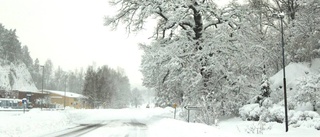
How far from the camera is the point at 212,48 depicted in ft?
77.7

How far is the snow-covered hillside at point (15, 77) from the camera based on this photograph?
97000mm

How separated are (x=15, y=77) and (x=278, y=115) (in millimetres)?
98646

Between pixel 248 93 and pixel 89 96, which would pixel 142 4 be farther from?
pixel 89 96

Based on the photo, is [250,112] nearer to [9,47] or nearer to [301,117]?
[301,117]

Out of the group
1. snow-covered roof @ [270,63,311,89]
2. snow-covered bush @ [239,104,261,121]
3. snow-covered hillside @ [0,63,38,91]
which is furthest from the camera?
snow-covered hillside @ [0,63,38,91]

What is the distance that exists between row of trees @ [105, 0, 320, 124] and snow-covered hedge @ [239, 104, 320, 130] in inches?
58.0

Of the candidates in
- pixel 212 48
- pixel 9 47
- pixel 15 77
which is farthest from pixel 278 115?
pixel 9 47

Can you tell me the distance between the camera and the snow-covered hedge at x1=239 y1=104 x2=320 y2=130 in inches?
707

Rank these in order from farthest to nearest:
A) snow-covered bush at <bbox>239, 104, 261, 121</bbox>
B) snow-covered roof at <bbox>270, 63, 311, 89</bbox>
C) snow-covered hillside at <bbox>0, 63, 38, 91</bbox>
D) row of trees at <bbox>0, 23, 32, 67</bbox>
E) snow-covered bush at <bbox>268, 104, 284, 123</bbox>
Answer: row of trees at <bbox>0, 23, 32, 67</bbox> → snow-covered hillside at <bbox>0, 63, 38, 91</bbox> → snow-covered roof at <bbox>270, 63, 311, 89</bbox> → snow-covered bush at <bbox>239, 104, 261, 121</bbox> → snow-covered bush at <bbox>268, 104, 284, 123</bbox>

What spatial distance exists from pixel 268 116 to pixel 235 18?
26.5ft

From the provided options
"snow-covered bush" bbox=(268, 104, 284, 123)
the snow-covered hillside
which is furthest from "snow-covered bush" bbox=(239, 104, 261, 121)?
the snow-covered hillside

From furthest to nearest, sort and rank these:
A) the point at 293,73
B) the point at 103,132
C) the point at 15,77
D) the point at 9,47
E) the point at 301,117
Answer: the point at 9,47, the point at 15,77, the point at 293,73, the point at 301,117, the point at 103,132

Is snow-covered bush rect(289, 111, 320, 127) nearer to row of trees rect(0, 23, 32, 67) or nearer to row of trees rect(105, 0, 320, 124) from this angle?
row of trees rect(105, 0, 320, 124)

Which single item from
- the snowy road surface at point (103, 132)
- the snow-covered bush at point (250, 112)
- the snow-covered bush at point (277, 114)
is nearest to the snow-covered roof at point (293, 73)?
the snow-covered bush at point (250, 112)
